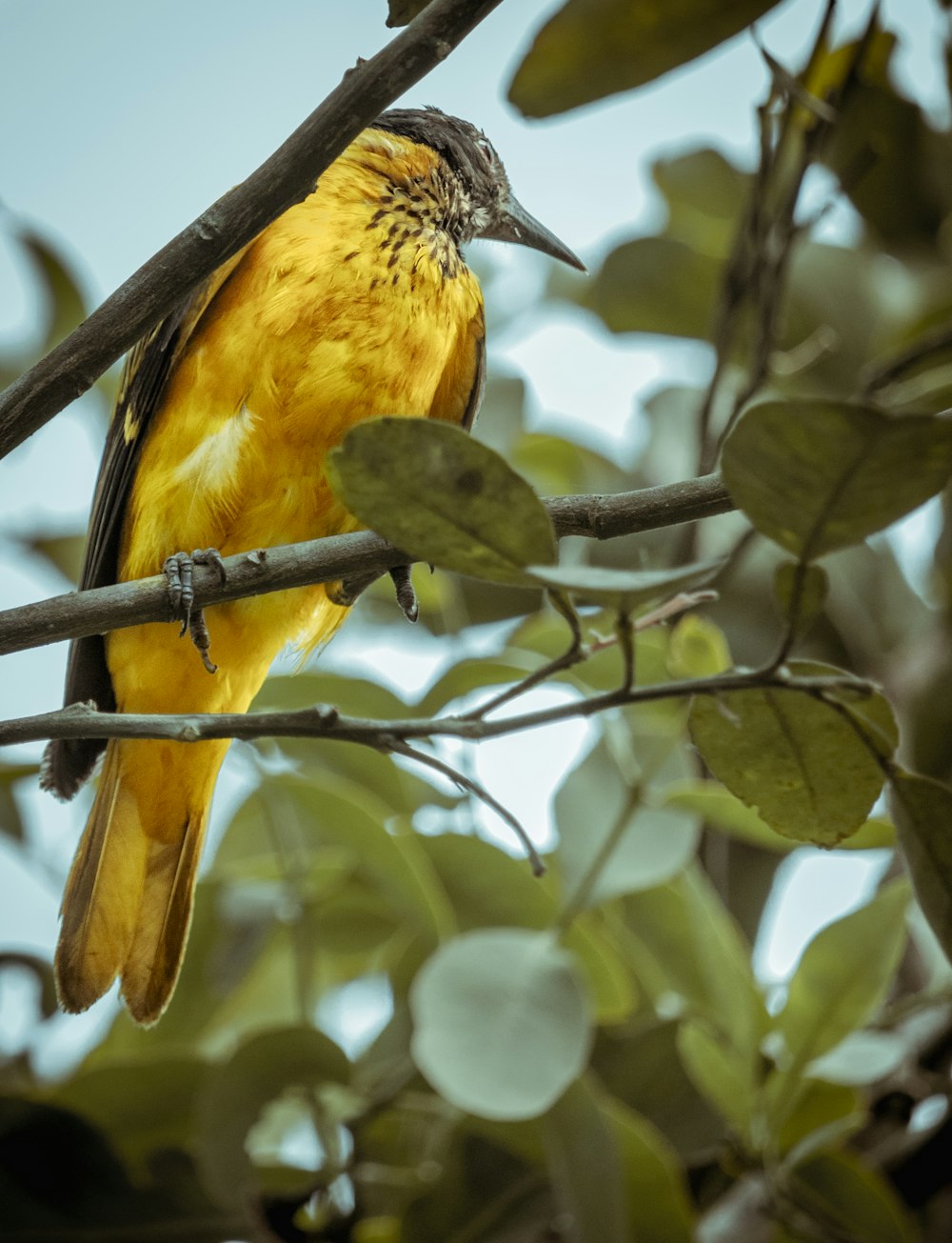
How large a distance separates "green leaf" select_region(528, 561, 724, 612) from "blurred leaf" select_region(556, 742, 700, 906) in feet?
2.15

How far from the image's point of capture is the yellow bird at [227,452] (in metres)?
1.47

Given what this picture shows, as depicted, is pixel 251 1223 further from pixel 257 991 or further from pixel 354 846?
pixel 257 991

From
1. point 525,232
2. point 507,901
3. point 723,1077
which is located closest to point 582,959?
point 507,901

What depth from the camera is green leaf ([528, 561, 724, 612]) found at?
69 centimetres

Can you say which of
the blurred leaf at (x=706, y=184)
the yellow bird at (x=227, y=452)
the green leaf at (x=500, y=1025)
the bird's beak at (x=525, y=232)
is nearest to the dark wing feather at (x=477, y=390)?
the yellow bird at (x=227, y=452)

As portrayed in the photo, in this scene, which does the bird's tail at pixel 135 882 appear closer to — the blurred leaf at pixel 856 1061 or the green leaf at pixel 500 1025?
the green leaf at pixel 500 1025

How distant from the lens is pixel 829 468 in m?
0.68

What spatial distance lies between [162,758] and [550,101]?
36.0 inches

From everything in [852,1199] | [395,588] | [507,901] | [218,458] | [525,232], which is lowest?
[852,1199]

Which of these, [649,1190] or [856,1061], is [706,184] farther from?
[649,1190]

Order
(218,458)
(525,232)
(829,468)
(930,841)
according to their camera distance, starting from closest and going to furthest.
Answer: (829,468) < (930,841) < (218,458) < (525,232)

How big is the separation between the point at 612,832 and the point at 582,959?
6.5 inches

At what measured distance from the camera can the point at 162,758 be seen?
161cm

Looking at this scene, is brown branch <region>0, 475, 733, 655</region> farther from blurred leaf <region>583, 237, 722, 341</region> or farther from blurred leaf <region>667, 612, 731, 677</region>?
blurred leaf <region>583, 237, 722, 341</region>
